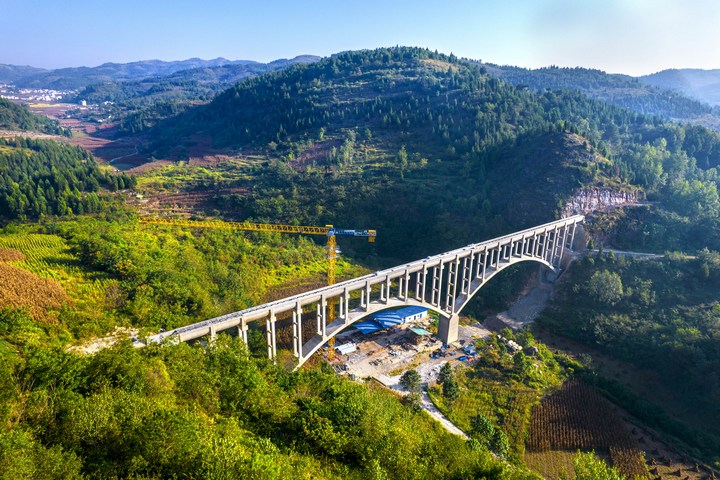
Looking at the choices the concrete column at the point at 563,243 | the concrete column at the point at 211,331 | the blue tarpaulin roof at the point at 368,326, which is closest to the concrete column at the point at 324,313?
the concrete column at the point at 211,331

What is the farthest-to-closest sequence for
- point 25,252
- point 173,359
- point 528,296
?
1. point 528,296
2. point 25,252
3. point 173,359

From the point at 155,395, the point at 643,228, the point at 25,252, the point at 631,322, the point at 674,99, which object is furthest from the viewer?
the point at 674,99

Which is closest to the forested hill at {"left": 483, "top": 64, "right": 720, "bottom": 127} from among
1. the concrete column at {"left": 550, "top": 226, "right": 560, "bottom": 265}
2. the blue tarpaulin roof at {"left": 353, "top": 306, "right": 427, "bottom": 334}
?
the concrete column at {"left": 550, "top": 226, "right": 560, "bottom": 265}

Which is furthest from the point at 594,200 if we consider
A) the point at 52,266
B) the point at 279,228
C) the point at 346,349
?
the point at 52,266

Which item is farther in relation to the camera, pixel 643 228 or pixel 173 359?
pixel 643 228

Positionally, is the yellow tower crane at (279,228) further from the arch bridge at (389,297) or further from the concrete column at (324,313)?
the concrete column at (324,313)

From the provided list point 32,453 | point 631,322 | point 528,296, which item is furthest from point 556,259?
point 32,453

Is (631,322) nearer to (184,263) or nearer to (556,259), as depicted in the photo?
(556,259)
